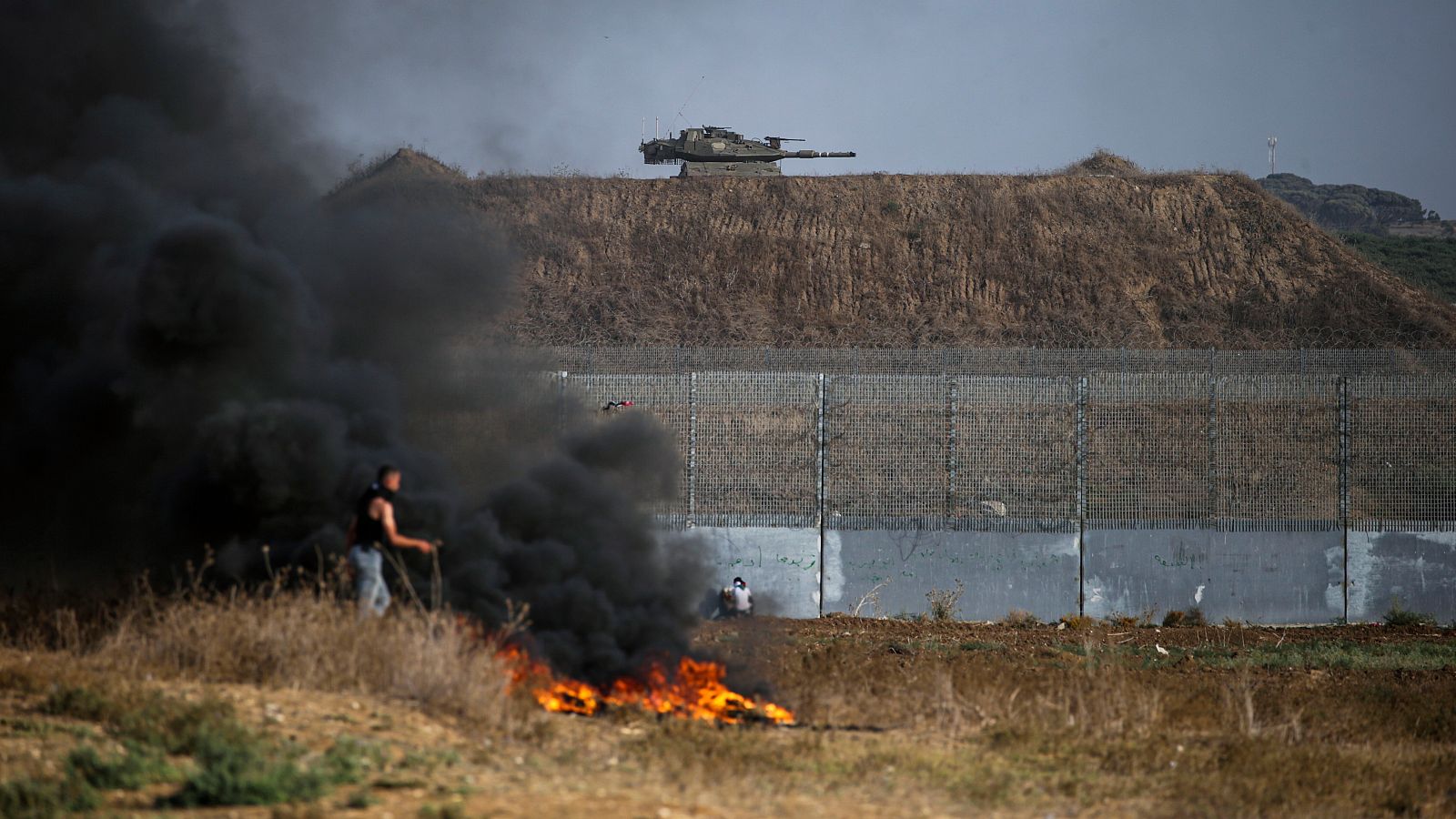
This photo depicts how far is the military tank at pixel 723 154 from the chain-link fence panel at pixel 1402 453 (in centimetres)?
3223

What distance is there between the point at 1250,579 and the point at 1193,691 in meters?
8.56

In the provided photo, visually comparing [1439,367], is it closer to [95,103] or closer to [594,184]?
[95,103]

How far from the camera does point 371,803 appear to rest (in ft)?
20.4

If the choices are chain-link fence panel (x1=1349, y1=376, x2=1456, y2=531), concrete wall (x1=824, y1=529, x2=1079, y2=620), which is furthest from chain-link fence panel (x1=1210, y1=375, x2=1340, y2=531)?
concrete wall (x1=824, y1=529, x2=1079, y2=620)

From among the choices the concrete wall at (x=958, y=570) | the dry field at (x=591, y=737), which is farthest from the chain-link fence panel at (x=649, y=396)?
the dry field at (x=591, y=737)

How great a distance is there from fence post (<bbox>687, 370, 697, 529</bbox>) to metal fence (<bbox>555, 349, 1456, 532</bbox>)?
31mm

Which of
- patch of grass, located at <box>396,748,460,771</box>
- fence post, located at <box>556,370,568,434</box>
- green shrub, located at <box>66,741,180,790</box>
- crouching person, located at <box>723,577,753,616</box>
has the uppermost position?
fence post, located at <box>556,370,568,434</box>

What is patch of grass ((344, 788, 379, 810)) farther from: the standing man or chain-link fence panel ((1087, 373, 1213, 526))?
chain-link fence panel ((1087, 373, 1213, 526))

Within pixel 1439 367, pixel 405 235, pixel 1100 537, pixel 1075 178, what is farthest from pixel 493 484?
pixel 1075 178

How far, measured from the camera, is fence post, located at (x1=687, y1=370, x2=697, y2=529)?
62.2ft

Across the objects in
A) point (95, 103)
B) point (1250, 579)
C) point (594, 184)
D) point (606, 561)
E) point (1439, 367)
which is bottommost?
point (1250, 579)

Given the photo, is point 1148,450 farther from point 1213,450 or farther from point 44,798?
point 44,798

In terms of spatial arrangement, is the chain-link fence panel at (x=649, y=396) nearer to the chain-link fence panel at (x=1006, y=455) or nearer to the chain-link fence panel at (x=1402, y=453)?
the chain-link fence panel at (x=1006, y=455)

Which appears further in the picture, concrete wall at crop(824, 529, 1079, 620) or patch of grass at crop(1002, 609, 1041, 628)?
concrete wall at crop(824, 529, 1079, 620)
